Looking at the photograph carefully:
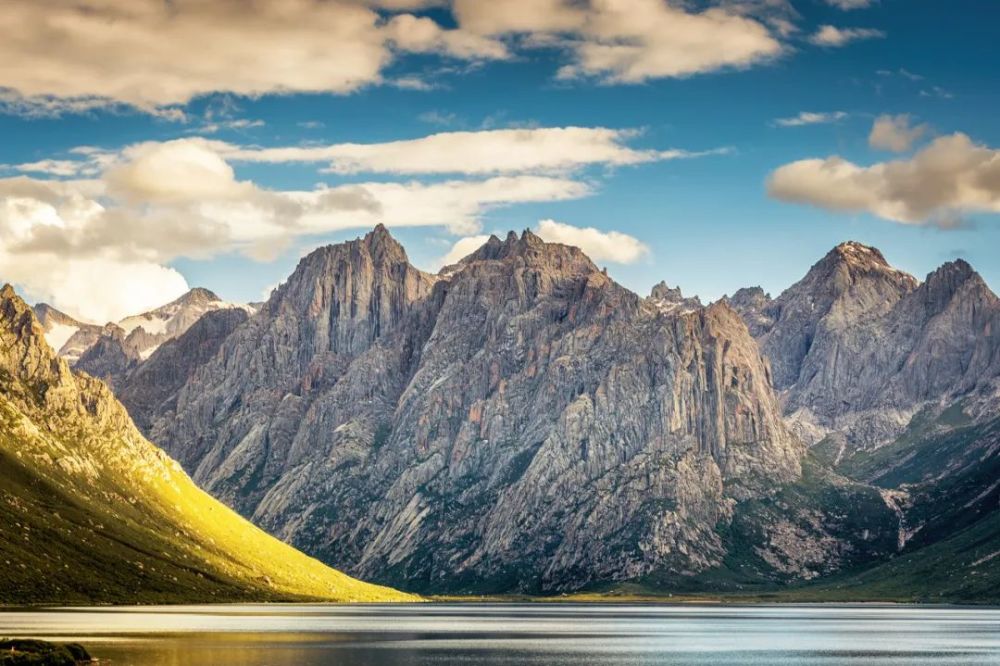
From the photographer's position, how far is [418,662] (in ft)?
599

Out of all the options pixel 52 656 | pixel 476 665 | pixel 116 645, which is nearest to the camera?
pixel 52 656

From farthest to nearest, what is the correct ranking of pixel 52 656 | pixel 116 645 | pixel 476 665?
pixel 116 645
pixel 476 665
pixel 52 656

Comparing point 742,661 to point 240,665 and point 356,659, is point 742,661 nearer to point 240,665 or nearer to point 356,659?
point 356,659

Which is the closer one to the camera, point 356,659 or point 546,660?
point 356,659

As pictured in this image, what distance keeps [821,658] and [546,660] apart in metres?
42.0

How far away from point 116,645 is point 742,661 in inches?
3602

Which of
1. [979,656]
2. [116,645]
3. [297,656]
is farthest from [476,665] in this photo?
[979,656]

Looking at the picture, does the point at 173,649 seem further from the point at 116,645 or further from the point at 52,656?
the point at 52,656

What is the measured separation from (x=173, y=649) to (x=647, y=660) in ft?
223

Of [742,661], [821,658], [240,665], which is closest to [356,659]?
[240,665]

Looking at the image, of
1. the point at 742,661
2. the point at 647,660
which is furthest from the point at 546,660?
the point at 742,661

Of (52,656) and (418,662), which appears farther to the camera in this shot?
(418,662)

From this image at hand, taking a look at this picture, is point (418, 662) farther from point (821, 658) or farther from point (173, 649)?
point (821, 658)

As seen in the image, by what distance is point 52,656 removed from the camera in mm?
153500
